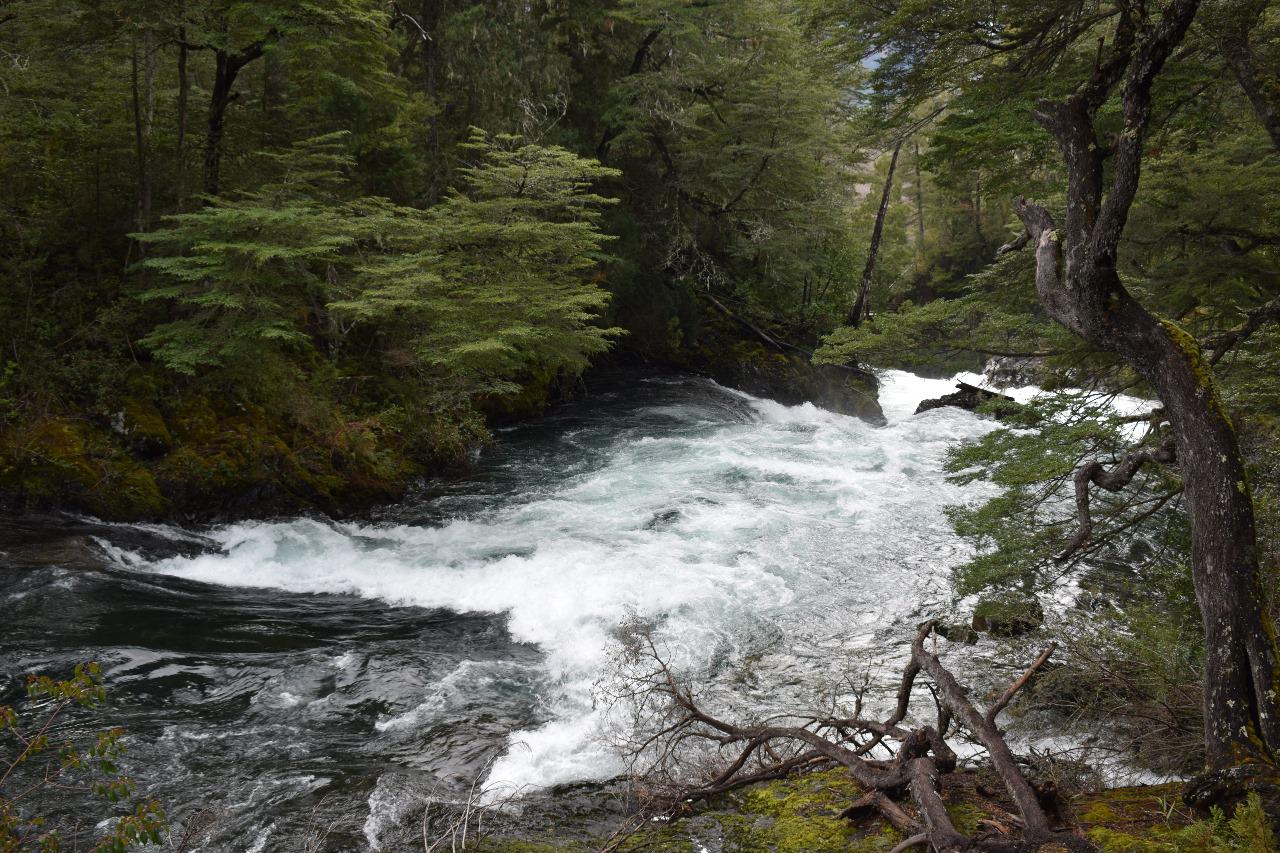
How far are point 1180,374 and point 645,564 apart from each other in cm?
604

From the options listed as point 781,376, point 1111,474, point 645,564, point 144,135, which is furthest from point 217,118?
point 781,376

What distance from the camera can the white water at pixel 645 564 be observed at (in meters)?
7.00

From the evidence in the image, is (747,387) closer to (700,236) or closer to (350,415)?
(700,236)

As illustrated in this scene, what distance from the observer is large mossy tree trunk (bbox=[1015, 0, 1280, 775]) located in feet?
11.5

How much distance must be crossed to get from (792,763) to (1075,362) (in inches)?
155

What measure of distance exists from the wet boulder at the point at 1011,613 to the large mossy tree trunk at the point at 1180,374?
247cm

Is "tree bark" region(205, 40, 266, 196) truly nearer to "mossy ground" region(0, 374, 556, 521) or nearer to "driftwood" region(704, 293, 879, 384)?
"mossy ground" region(0, 374, 556, 521)

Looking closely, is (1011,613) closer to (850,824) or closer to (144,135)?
(850,824)

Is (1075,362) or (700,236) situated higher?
(700,236)

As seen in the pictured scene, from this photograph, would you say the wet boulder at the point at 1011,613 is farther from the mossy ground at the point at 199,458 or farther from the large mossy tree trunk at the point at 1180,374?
the mossy ground at the point at 199,458

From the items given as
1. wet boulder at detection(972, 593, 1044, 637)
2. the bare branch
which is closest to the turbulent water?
wet boulder at detection(972, 593, 1044, 637)

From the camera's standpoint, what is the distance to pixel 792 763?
4309mm

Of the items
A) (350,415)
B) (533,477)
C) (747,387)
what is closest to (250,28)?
(350,415)

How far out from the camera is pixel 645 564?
912 cm
